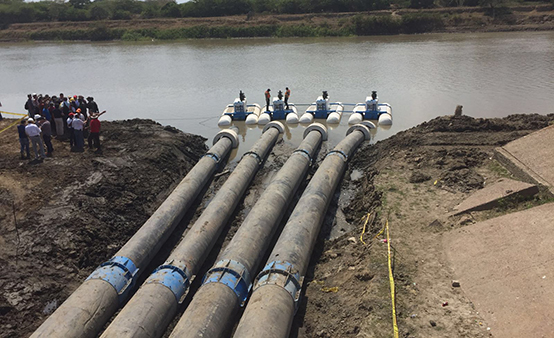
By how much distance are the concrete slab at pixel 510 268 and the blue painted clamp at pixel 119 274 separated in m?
6.37

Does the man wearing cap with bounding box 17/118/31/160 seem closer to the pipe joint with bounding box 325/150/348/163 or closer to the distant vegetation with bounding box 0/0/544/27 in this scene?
the pipe joint with bounding box 325/150/348/163

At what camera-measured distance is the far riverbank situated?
56.3 meters

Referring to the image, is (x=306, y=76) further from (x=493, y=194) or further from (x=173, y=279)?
(x=173, y=279)

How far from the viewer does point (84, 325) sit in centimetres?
721

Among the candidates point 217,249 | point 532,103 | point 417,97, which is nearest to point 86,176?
point 217,249

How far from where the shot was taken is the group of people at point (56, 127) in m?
13.7

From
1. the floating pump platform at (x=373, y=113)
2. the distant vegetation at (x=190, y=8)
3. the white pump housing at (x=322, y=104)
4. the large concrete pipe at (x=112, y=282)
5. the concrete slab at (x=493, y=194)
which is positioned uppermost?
the distant vegetation at (x=190, y=8)

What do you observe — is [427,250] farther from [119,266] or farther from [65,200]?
[65,200]

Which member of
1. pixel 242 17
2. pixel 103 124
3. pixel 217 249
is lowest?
pixel 217 249

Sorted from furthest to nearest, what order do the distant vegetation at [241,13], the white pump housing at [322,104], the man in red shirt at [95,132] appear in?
the distant vegetation at [241,13] < the white pump housing at [322,104] < the man in red shirt at [95,132]

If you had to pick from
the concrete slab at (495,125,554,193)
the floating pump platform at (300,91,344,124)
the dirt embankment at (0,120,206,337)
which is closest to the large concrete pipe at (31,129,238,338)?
the dirt embankment at (0,120,206,337)

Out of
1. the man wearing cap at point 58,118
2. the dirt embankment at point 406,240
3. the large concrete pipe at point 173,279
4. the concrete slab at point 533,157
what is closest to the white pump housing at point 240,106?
the dirt embankment at point 406,240

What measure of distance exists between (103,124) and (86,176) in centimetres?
643

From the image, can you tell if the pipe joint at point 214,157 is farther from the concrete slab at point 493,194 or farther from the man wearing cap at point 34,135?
the concrete slab at point 493,194
